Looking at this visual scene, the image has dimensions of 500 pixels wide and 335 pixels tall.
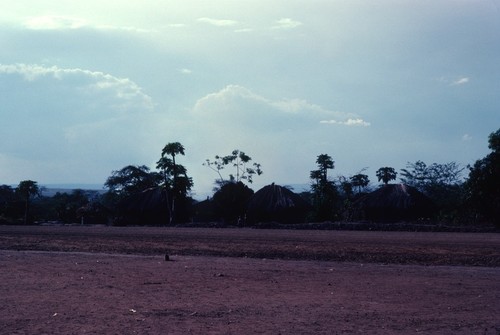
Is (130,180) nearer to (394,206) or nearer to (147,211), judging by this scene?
(147,211)

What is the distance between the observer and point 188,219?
182 feet

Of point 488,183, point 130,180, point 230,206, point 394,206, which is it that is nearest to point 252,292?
point 488,183

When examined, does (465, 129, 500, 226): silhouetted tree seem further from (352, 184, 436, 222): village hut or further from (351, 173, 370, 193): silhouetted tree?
(351, 173, 370, 193): silhouetted tree

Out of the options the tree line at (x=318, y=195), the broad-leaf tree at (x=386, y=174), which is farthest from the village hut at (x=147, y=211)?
the broad-leaf tree at (x=386, y=174)

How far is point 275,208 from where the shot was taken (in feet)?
169

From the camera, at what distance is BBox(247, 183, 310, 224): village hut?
51.7 m

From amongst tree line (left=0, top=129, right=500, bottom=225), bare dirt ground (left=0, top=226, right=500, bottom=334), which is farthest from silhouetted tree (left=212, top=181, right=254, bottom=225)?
bare dirt ground (left=0, top=226, right=500, bottom=334)

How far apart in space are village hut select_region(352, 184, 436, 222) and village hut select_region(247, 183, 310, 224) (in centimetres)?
477

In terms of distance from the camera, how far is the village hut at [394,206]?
48.7m

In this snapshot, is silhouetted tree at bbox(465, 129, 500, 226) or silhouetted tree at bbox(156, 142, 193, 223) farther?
silhouetted tree at bbox(156, 142, 193, 223)

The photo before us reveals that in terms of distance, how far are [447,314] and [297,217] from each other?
42.2 meters

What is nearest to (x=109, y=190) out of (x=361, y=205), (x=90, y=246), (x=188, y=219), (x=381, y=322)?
Answer: (x=188, y=219)

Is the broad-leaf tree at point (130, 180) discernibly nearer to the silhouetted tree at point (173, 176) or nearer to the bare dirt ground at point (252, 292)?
the silhouetted tree at point (173, 176)

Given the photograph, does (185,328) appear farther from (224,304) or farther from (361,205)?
(361,205)
